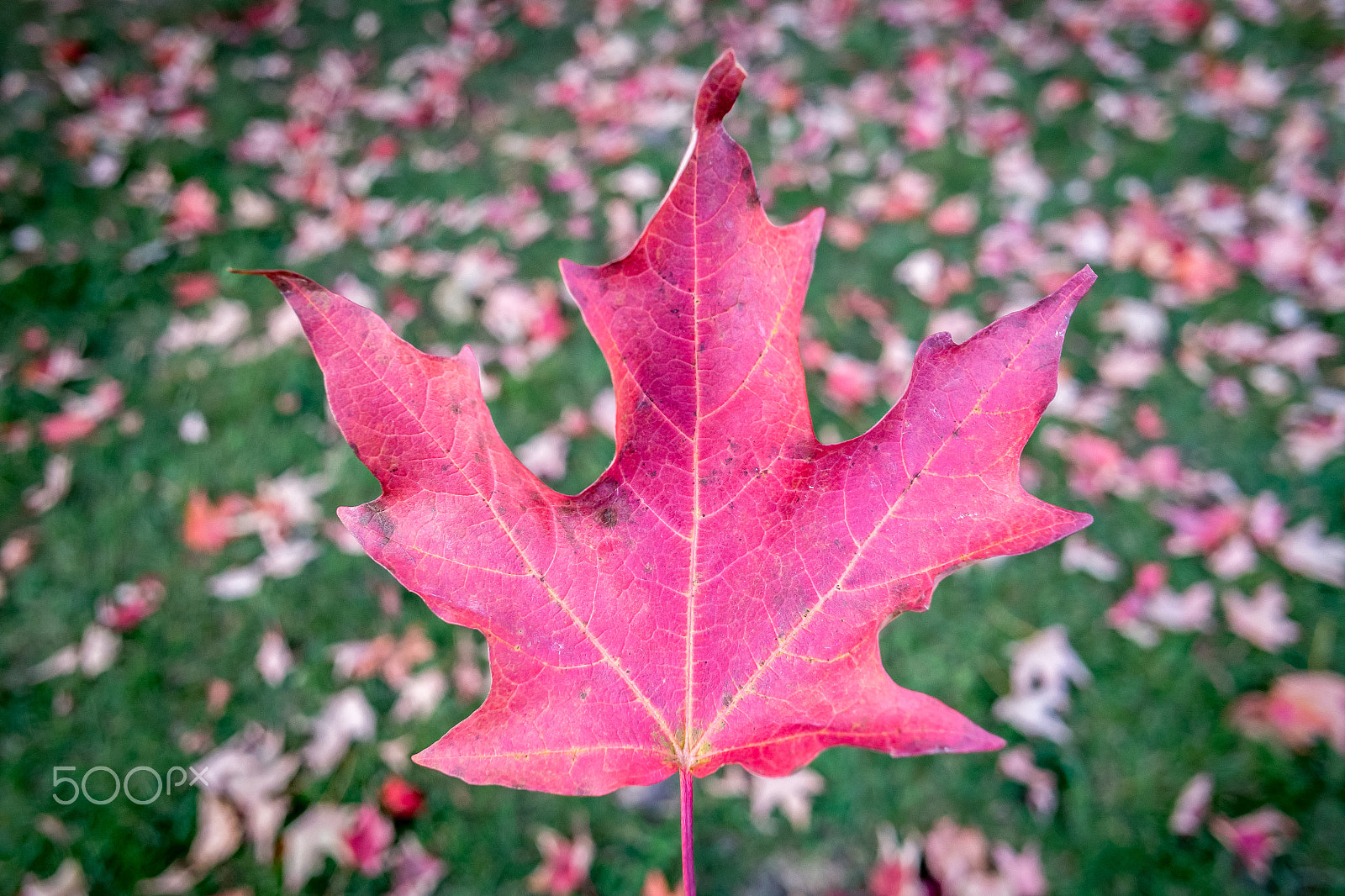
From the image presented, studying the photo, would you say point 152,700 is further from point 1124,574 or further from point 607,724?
point 1124,574

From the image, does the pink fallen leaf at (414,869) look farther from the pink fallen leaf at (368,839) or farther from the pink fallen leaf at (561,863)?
the pink fallen leaf at (561,863)

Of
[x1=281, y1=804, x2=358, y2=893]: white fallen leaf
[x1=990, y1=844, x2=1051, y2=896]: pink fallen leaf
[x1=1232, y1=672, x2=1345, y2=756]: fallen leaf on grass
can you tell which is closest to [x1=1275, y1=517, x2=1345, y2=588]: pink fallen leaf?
[x1=1232, y1=672, x2=1345, y2=756]: fallen leaf on grass

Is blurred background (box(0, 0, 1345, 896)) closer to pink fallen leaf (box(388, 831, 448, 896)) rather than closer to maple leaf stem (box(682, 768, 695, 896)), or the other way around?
pink fallen leaf (box(388, 831, 448, 896))

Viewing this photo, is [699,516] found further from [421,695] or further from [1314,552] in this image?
[1314,552]

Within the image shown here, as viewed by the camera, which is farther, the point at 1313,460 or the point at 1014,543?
the point at 1313,460

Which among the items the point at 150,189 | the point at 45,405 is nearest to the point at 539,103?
the point at 150,189

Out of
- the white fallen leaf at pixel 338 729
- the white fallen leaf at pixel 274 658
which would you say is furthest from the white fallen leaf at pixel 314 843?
the white fallen leaf at pixel 274 658
